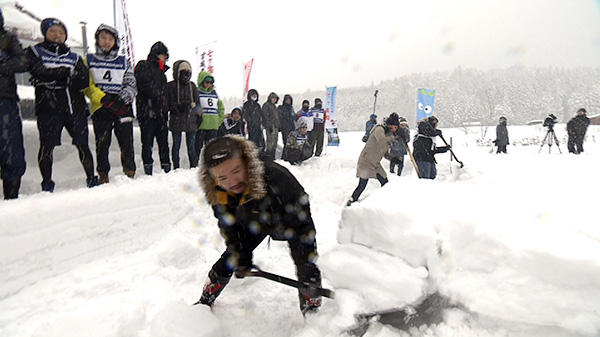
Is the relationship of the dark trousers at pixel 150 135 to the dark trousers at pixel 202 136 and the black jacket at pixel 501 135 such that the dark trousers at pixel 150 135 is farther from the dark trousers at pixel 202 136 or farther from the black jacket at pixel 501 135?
the black jacket at pixel 501 135

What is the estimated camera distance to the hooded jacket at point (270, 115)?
782cm

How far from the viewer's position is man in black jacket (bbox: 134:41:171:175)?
13.2 feet

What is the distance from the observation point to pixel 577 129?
11258mm

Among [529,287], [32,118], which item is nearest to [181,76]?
[32,118]

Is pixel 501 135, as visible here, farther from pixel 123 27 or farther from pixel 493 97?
pixel 493 97

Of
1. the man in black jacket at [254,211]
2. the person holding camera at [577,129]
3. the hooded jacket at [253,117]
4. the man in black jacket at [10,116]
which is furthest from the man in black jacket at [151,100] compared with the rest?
the person holding camera at [577,129]

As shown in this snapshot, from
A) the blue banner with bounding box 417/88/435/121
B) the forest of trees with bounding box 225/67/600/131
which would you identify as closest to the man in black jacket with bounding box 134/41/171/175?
the blue banner with bounding box 417/88/435/121

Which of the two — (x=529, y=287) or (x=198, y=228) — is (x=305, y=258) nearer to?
(x=529, y=287)

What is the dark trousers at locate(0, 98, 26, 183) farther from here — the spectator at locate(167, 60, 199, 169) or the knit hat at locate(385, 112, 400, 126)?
the knit hat at locate(385, 112, 400, 126)

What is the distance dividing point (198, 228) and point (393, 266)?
2761 mm

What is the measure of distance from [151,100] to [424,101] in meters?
11.3

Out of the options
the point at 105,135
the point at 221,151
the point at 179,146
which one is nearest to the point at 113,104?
the point at 105,135

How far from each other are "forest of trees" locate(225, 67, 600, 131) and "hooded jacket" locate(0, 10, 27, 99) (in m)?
48.7

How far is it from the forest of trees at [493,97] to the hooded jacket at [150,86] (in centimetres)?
4713
